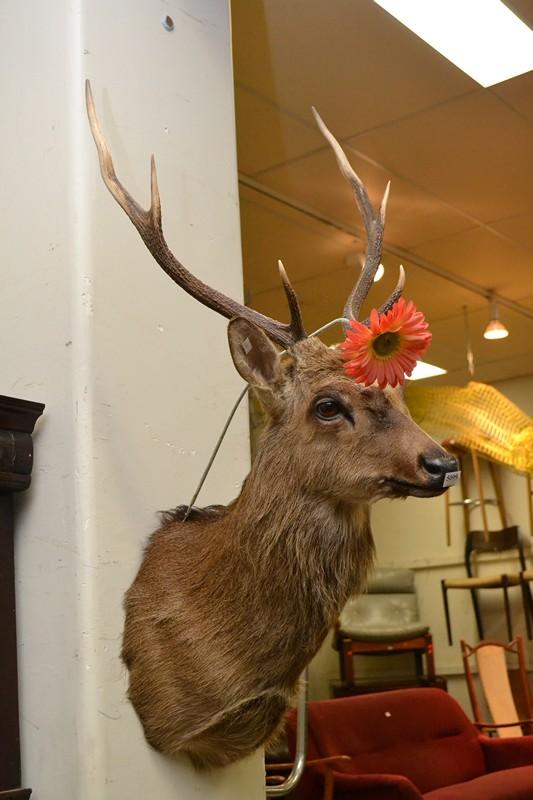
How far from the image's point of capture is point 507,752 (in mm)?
5820

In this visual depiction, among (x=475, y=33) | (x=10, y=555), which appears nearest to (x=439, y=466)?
(x=10, y=555)

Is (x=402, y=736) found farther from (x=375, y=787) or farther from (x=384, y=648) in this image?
(x=384, y=648)

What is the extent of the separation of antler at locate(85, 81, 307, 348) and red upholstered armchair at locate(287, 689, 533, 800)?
2.74 m

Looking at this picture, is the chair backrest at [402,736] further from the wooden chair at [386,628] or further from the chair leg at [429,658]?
the chair leg at [429,658]

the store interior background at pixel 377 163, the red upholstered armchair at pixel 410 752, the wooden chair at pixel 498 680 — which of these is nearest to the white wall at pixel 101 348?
the store interior background at pixel 377 163

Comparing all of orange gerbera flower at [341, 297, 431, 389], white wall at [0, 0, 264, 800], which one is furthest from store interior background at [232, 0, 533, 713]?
orange gerbera flower at [341, 297, 431, 389]

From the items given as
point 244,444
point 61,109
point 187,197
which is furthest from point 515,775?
point 61,109

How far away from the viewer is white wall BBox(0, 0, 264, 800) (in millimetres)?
2062

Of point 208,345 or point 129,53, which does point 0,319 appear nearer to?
point 208,345

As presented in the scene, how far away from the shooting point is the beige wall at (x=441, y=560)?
31.8ft

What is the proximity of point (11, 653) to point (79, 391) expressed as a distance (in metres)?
0.55

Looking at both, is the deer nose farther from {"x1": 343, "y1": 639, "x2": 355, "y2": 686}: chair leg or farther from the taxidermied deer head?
{"x1": 343, "y1": 639, "x2": 355, "y2": 686}: chair leg

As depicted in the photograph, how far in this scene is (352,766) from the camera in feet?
15.8

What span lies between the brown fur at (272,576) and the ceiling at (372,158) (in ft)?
7.30
